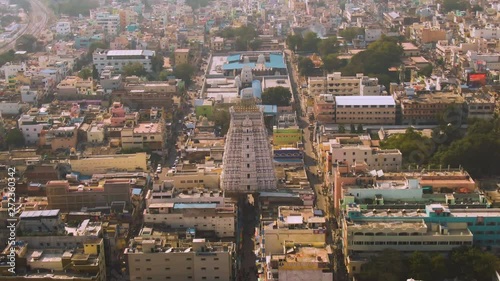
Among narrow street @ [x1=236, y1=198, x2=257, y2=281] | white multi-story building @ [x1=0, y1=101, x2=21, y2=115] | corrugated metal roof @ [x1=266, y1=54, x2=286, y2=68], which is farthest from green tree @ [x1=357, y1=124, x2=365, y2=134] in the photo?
white multi-story building @ [x1=0, y1=101, x2=21, y2=115]

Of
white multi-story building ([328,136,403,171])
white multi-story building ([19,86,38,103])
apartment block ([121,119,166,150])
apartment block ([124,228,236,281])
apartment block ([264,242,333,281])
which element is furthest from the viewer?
white multi-story building ([19,86,38,103])

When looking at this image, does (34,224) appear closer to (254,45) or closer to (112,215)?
(112,215)

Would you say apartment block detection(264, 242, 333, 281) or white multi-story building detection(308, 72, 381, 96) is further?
white multi-story building detection(308, 72, 381, 96)

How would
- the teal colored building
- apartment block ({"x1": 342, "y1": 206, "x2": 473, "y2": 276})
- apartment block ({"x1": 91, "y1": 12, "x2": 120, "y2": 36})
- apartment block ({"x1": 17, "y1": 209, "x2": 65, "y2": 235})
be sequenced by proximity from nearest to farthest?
apartment block ({"x1": 342, "y1": 206, "x2": 473, "y2": 276}) < the teal colored building < apartment block ({"x1": 17, "y1": 209, "x2": 65, "y2": 235}) < apartment block ({"x1": 91, "y1": 12, "x2": 120, "y2": 36})

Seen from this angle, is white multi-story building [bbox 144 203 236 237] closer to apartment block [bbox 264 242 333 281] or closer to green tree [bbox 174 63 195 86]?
apartment block [bbox 264 242 333 281]

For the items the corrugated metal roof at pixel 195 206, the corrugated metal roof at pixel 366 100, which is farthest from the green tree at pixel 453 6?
the corrugated metal roof at pixel 195 206

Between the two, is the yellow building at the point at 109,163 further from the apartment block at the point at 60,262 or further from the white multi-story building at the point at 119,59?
the white multi-story building at the point at 119,59
